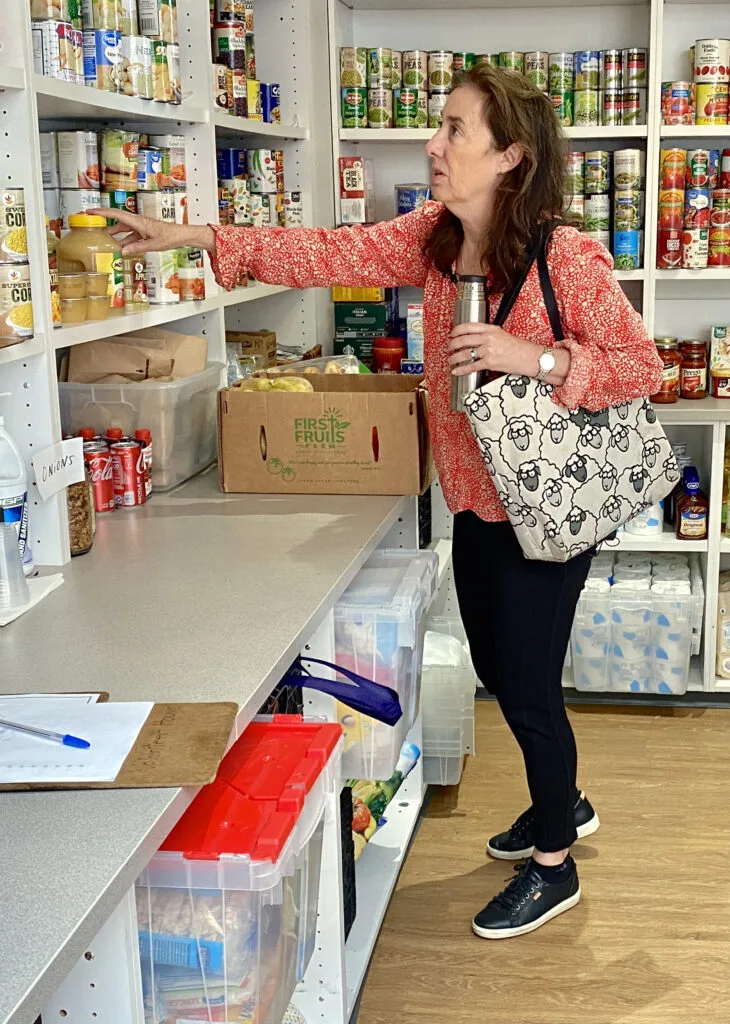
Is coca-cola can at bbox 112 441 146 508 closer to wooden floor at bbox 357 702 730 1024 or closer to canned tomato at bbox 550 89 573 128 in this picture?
wooden floor at bbox 357 702 730 1024

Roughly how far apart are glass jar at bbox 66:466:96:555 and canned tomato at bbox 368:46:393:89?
6.07 feet

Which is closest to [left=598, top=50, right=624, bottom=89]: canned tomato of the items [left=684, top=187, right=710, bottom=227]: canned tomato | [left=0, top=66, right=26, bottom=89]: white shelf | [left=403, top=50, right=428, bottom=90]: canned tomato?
[left=684, top=187, right=710, bottom=227]: canned tomato

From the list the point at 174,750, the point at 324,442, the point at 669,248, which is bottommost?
the point at 174,750

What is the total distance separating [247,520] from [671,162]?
1814mm

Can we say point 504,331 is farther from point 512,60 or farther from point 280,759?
point 512,60

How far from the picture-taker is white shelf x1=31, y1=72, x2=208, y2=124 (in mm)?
1961

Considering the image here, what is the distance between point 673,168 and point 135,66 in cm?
171

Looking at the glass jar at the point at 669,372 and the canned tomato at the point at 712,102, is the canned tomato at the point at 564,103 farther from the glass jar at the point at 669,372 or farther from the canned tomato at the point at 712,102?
the glass jar at the point at 669,372

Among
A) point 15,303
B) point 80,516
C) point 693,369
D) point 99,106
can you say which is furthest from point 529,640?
point 693,369

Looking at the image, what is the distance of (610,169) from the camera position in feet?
11.6

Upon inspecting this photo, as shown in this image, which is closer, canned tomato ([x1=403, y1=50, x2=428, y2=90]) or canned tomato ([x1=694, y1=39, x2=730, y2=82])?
canned tomato ([x1=694, y1=39, x2=730, y2=82])

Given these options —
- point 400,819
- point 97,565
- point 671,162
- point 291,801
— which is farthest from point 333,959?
point 671,162

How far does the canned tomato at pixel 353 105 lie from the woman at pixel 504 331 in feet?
3.73

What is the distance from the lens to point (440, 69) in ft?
11.4
